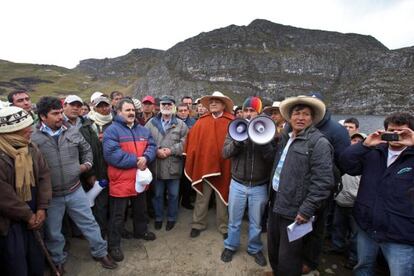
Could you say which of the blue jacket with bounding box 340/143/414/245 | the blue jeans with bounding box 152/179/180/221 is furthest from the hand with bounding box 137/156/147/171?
the blue jacket with bounding box 340/143/414/245

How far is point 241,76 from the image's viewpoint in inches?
5605

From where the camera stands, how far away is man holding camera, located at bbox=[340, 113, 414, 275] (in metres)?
2.86

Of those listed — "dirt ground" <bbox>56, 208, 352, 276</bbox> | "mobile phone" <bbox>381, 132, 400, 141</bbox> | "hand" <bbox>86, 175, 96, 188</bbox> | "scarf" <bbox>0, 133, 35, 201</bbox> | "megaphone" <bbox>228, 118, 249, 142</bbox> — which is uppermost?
"mobile phone" <bbox>381, 132, 400, 141</bbox>

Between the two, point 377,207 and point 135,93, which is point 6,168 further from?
point 135,93

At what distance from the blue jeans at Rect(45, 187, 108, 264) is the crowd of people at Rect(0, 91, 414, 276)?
1 centimetres

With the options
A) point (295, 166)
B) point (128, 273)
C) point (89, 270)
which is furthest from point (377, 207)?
point (89, 270)

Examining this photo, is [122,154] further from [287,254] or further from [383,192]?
[383,192]

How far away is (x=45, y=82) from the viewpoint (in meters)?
143

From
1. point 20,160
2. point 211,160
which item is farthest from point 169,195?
point 20,160

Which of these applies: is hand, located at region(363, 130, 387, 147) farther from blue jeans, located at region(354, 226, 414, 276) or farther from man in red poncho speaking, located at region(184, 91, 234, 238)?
man in red poncho speaking, located at region(184, 91, 234, 238)

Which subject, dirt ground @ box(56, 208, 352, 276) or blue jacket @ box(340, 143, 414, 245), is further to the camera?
dirt ground @ box(56, 208, 352, 276)

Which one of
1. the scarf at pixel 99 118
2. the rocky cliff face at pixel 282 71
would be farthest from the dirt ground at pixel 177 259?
the rocky cliff face at pixel 282 71

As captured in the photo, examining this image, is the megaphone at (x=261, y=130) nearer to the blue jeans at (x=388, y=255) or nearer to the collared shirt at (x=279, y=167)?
the collared shirt at (x=279, y=167)

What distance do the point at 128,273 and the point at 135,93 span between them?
14077 cm
